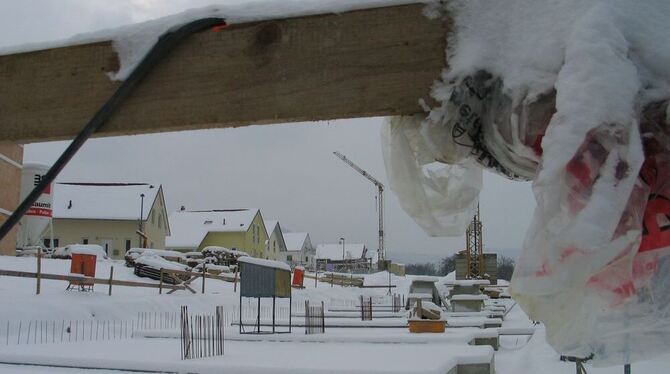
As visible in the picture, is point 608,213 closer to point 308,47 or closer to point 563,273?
point 563,273

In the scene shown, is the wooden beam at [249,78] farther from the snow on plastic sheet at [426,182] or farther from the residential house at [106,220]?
the residential house at [106,220]

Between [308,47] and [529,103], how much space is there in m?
0.49

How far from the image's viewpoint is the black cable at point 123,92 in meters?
1.46

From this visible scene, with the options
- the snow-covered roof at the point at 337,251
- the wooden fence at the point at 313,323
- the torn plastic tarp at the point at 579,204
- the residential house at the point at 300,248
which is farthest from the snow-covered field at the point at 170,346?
the snow-covered roof at the point at 337,251

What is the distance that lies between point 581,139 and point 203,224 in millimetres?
53125

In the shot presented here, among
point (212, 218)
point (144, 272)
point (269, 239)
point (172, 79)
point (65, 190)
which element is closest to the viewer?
point (172, 79)

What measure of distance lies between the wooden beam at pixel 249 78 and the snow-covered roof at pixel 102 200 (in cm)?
3927

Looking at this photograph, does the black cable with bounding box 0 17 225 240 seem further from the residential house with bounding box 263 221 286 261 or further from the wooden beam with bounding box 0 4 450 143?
the residential house with bounding box 263 221 286 261

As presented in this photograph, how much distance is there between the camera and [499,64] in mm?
1285

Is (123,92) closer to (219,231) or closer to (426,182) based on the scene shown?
(426,182)

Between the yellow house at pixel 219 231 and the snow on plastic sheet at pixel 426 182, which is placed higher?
the yellow house at pixel 219 231

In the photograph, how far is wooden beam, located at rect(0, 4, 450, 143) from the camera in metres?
1.35

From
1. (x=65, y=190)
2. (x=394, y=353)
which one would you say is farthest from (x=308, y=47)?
(x=65, y=190)

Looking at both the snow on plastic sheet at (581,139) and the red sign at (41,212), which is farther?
the red sign at (41,212)
